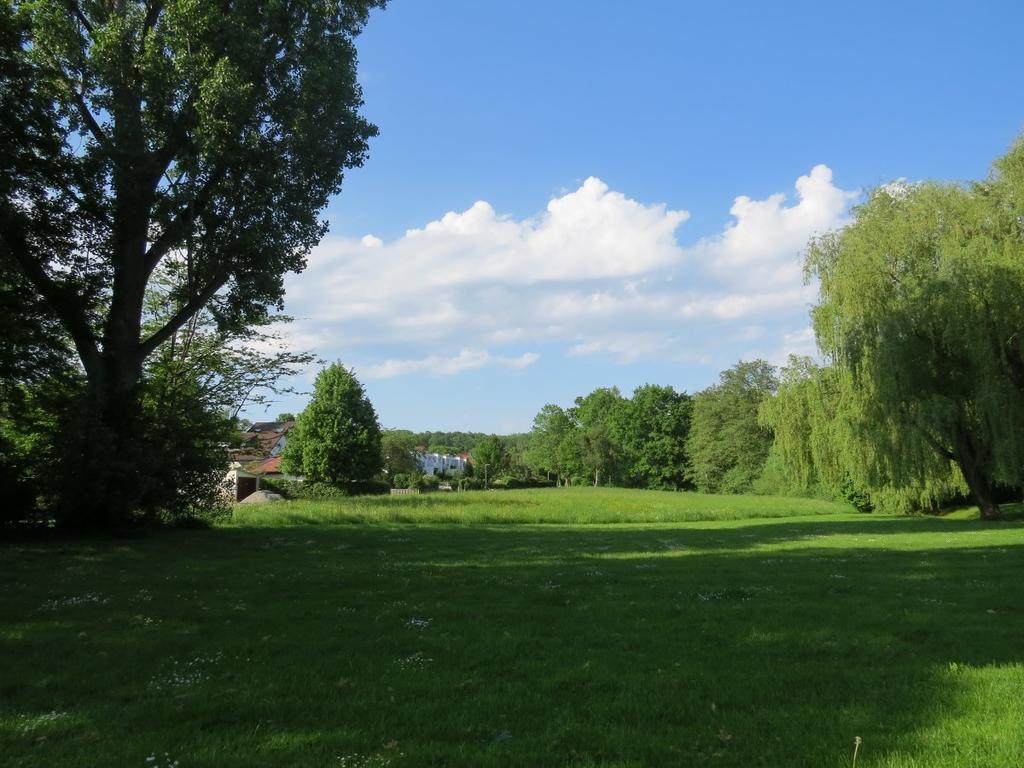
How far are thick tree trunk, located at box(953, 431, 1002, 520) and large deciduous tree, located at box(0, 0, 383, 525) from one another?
28.1m

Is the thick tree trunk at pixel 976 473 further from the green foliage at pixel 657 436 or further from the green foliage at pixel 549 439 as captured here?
the green foliage at pixel 549 439

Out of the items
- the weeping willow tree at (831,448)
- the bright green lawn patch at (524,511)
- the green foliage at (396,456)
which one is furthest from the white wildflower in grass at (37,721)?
the green foliage at (396,456)

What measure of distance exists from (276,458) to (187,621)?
88895 mm

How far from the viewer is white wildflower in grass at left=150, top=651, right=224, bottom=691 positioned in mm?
6102

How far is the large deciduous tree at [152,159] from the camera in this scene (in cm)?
1747

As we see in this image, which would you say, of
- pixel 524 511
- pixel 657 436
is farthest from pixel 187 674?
pixel 657 436

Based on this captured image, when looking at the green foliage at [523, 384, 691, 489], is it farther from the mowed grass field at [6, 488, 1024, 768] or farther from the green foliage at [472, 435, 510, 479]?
the mowed grass field at [6, 488, 1024, 768]

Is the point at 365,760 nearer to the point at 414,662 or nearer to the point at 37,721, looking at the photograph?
the point at 414,662

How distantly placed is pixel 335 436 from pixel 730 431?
163 feet

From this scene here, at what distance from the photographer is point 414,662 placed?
6805 mm

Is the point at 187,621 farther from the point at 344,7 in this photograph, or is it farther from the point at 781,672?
the point at 344,7

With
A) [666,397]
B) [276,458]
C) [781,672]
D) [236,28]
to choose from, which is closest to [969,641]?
[781,672]

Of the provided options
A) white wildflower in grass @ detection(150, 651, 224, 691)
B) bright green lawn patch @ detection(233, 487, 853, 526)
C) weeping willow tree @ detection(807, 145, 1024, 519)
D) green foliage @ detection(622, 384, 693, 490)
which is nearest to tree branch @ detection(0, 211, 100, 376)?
bright green lawn patch @ detection(233, 487, 853, 526)

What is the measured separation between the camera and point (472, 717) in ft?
17.3
